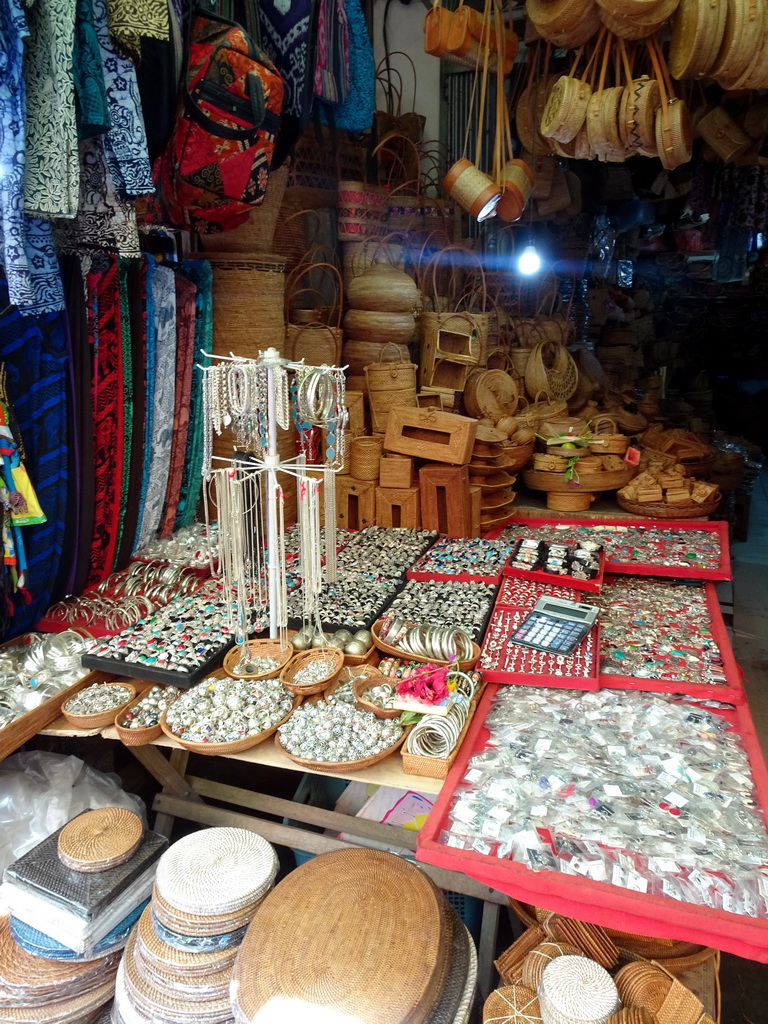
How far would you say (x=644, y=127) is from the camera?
317 cm

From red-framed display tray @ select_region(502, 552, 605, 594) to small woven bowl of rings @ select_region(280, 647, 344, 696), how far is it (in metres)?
0.91

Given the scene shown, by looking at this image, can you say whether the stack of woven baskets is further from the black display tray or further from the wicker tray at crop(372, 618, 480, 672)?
the black display tray

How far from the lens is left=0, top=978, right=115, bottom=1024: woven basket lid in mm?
1705

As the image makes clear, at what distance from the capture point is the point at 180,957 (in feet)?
5.35

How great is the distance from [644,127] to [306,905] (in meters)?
3.24

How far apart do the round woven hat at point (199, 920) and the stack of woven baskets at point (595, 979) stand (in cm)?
58

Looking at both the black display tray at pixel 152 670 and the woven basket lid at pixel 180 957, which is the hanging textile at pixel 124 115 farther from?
the woven basket lid at pixel 180 957

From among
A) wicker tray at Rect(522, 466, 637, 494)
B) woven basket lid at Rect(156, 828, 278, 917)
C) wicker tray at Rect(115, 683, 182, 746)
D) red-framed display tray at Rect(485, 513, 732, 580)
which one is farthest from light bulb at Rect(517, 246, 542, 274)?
woven basket lid at Rect(156, 828, 278, 917)

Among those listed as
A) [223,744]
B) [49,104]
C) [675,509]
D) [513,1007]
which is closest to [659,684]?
[513,1007]

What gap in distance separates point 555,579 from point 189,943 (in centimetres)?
176

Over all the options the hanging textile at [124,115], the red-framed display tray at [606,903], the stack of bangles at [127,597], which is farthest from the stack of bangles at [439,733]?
the hanging textile at [124,115]

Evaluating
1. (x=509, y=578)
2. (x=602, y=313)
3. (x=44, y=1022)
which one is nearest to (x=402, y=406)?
(x=509, y=578)

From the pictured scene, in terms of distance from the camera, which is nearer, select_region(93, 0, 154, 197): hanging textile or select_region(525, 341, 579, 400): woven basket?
select_region(93, 0, 154, 197): hanging textile

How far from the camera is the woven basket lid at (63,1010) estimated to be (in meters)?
1.71
